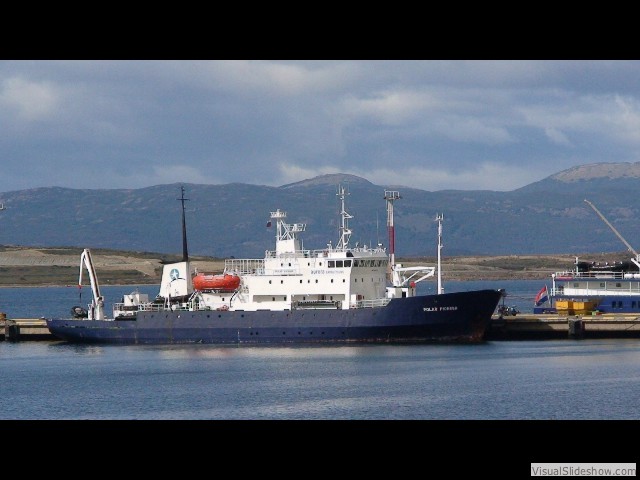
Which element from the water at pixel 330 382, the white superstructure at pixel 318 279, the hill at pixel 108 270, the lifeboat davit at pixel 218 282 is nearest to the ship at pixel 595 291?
the water at pixel 330 382

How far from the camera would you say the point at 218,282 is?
52.2m

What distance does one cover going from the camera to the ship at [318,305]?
162 feet

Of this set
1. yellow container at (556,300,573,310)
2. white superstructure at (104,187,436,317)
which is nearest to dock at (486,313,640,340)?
yellow container at (556,300,573,310)

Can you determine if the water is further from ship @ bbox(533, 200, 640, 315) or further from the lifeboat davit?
ship @ bbox(533, 200, 640, 315)

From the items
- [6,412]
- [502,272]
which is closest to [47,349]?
[6,412]

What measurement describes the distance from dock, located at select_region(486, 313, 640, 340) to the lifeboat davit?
12763mm

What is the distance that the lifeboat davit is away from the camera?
51.8 m

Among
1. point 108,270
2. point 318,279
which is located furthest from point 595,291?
point 108,270

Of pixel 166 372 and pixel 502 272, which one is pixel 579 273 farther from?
pixel 502 272

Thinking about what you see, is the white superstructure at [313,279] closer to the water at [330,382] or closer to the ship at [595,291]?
the water at [330,382]

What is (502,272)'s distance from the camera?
647ft

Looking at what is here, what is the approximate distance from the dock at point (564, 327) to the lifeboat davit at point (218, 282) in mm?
12763

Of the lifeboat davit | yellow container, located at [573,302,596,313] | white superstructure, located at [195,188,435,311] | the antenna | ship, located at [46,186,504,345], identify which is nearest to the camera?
ship, located at [46,186,504,345]
